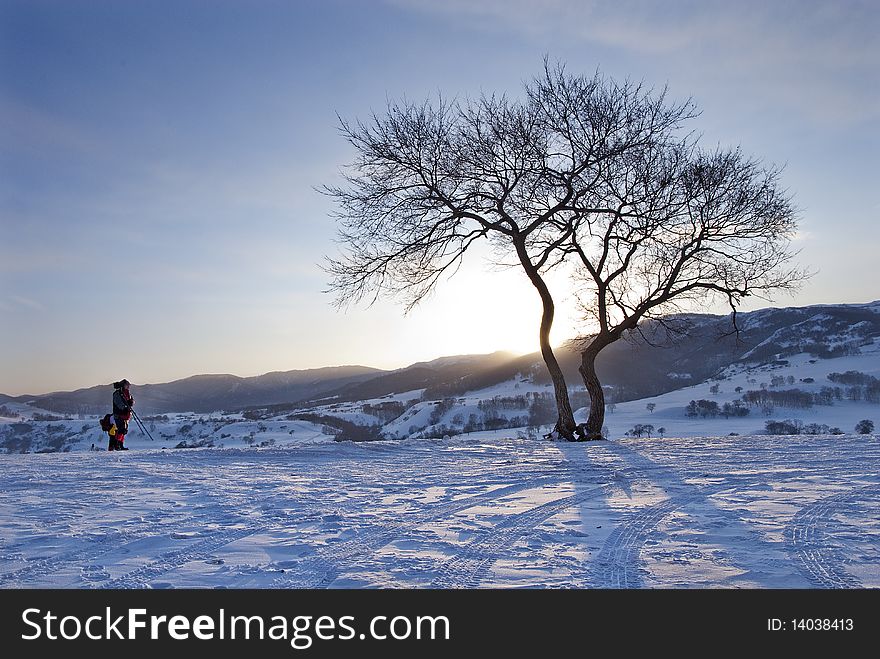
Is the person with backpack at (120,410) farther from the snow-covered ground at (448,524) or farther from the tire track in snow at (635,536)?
the tire track in snow at (635,536)

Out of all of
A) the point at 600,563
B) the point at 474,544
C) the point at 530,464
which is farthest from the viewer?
the point at 530,464

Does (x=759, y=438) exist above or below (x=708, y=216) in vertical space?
below

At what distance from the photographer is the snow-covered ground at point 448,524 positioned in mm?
4020

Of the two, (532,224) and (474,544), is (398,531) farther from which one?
(532,224)

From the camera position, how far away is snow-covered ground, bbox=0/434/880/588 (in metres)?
4.02

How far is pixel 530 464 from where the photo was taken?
10.4m

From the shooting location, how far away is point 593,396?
16.4 metres

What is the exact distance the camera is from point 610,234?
16.5 meters

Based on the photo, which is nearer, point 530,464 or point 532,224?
point 530,464

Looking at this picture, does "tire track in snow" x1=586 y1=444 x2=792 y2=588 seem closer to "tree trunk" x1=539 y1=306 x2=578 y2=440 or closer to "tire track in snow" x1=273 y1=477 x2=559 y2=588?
"tire track in snow" x1=273 y1=477 x2=559 y2=588

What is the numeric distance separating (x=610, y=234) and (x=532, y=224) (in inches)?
89.3

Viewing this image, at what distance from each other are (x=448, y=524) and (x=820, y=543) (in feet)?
10.3
